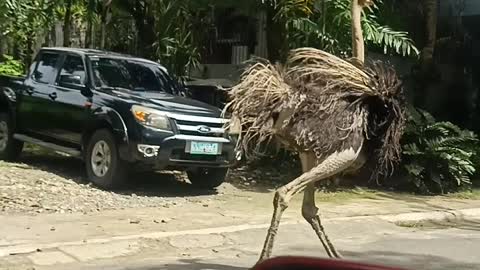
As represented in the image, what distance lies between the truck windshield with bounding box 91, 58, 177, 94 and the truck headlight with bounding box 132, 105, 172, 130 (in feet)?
3.27

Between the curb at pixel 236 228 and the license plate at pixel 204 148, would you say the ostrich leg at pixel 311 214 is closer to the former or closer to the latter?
the curb at pixel 236 228

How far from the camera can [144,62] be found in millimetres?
11195

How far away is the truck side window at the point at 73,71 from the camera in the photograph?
10688 millimetres

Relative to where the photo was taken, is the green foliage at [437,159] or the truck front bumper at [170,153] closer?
the truck front bumper at [170,153]

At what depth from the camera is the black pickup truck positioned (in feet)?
31.7

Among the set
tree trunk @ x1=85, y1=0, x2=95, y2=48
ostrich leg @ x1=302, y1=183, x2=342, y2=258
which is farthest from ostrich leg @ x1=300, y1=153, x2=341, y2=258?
tree trunk @ x1=85, y1=0, x2=95, y2=48

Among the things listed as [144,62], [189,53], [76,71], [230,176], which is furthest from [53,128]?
[189,53]

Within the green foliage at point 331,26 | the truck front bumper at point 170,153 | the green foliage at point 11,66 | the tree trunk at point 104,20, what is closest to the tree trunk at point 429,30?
the green foliage at point 331,26

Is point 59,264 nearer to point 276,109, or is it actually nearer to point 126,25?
point 276,109

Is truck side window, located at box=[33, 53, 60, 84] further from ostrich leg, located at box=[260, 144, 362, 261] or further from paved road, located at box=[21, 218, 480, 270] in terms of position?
ostrich leg, located at box=[260, 144, 362, 261]

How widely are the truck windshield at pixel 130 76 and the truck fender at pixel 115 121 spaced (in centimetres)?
60

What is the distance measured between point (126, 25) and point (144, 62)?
5.78m

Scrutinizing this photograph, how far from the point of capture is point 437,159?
11.7 meters

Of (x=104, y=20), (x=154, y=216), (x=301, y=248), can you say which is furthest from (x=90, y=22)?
(x=301, y=248)
